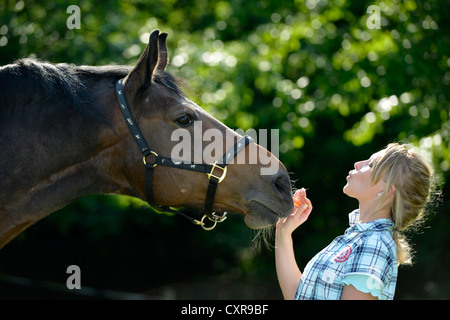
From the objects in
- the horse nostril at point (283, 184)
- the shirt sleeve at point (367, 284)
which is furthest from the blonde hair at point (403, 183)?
the horse nostril at point (283, 184)

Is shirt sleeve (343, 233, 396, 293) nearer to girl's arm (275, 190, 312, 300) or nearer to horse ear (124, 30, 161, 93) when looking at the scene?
girl's arm (275, 190, 312, 300)

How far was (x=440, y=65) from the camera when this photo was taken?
568 centimetres

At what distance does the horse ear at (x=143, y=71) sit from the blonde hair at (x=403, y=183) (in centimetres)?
130

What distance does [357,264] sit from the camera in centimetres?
218

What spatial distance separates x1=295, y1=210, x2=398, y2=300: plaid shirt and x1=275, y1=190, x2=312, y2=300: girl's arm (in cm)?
14

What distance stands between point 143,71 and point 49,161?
2.27 ft

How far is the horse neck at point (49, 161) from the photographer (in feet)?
7.91

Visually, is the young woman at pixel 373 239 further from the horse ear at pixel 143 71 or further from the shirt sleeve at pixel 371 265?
the horse ear at pixel 143 71

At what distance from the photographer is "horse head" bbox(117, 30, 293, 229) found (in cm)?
264

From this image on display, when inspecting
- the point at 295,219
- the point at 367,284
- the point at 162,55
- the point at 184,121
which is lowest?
the point at 367,284

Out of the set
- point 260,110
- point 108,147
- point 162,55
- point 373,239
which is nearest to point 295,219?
point 373,239

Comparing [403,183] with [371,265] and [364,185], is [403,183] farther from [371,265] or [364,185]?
[371,265]

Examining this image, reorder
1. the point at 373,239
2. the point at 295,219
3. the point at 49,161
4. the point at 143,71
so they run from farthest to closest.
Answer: the point at 295,219
the point at 143,71
the point at 49,161
the point at 373,239

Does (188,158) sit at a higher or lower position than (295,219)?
higher
